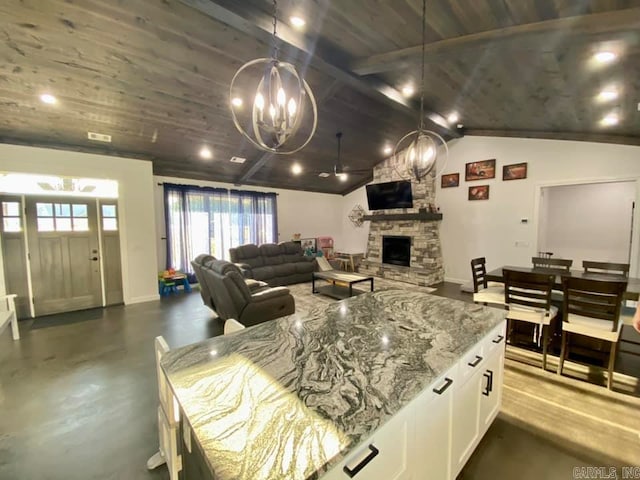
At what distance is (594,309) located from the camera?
7.93ft

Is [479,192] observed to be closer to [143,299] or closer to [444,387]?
[444,387]

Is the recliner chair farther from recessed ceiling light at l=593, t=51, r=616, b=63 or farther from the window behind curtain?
recessed ceiling light at l=593, t=51, r=616, b=63

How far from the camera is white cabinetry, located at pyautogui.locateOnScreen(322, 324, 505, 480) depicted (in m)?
0.85

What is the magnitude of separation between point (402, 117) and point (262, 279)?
14.7ft

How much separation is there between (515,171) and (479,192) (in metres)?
0.77

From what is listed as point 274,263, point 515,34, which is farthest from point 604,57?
point 274,263

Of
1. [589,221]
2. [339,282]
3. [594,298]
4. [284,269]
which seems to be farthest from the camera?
[284,269]

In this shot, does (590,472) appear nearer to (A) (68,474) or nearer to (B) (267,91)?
(B) (267,91)

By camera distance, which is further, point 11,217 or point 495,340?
point 11,217

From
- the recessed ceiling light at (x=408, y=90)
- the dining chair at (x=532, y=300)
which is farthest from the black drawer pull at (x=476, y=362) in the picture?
the recessed ceiling light at (x=408, y=90)

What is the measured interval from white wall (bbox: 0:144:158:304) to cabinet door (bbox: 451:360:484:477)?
18.8 ft

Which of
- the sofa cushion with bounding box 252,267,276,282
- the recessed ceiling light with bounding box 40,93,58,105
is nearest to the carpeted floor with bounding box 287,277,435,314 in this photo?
the sofa cushion with bounding box 252,267,276,282

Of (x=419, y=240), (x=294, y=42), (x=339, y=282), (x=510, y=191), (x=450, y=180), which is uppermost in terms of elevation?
(x=294, y=42)

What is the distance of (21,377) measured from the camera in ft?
8.88
